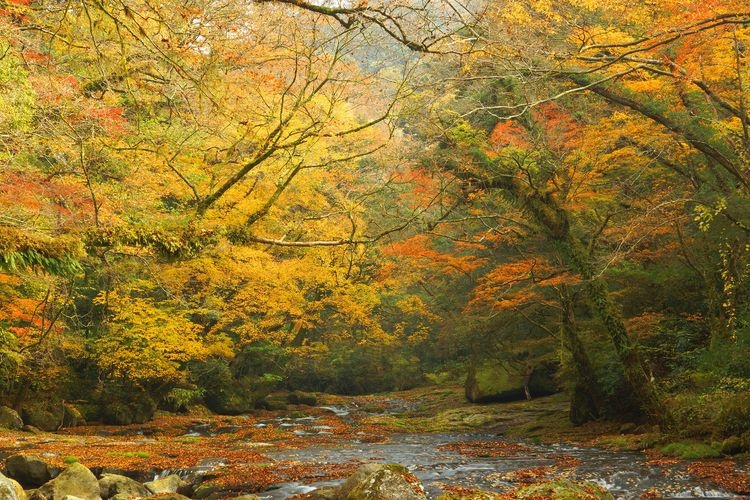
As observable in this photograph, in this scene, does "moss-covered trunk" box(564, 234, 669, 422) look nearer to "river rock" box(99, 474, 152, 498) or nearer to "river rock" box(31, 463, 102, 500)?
"river rock" box(99, 474, 152, 498)

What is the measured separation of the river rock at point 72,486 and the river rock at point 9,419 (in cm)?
780

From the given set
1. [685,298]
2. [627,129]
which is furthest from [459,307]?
[627,129]

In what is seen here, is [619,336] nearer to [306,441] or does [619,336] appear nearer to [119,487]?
[306,441]

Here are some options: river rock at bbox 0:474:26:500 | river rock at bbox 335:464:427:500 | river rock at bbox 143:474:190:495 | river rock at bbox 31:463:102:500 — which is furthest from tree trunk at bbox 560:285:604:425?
river rock at bbox 0:474:26:500

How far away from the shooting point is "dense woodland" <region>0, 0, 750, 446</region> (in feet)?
25.0

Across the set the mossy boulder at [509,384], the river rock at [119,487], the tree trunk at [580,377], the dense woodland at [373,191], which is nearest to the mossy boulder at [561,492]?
the dense woodland at [373,191]

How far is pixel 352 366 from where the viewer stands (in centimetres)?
3234

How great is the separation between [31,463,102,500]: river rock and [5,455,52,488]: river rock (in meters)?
1.33

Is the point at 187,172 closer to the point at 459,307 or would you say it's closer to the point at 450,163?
the point at 450,163

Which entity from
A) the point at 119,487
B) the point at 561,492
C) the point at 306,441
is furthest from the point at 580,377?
the point at 119,487

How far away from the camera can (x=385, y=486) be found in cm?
764

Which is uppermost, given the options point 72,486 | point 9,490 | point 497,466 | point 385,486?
point 9,490

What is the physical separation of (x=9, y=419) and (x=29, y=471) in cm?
663

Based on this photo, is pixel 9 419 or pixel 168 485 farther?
pixel 9 419
